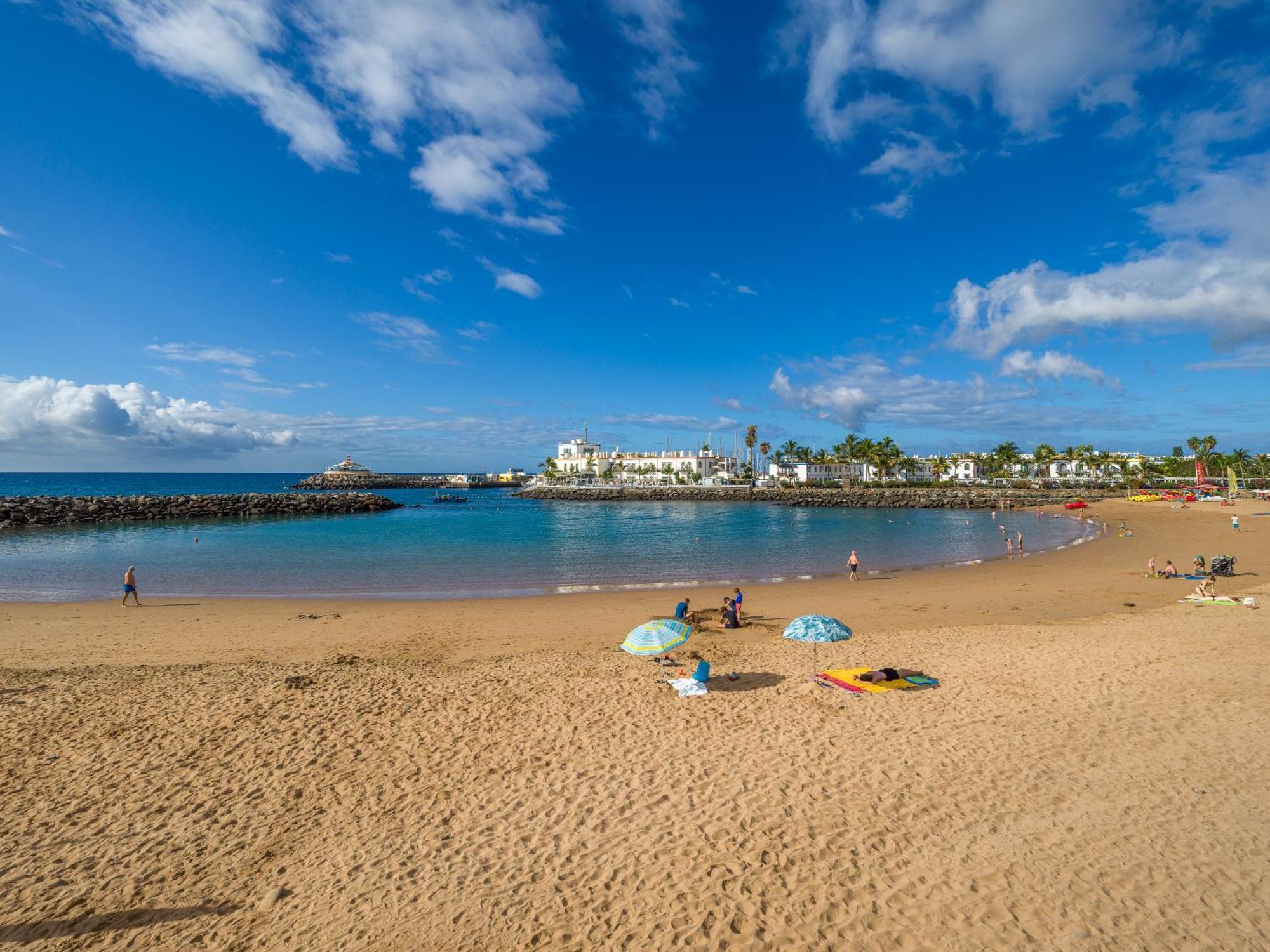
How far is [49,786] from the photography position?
8344 millimetres

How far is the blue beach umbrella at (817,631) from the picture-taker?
39.4 feet

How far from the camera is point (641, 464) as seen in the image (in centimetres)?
15275

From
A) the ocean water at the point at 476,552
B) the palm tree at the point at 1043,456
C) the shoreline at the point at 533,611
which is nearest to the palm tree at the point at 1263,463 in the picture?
the palm tree at the point at 1043,456

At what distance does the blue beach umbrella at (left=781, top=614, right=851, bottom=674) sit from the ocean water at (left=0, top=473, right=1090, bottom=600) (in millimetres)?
14702

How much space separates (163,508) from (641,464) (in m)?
101

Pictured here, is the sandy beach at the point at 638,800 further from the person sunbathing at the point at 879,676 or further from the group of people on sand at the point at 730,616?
the group of people on sand at the point at 730,616

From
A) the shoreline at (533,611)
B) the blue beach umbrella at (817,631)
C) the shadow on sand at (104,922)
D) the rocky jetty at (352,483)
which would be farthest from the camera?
the rocky jetty at (352,483)

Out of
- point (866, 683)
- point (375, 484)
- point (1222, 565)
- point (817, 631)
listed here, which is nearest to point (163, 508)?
point (375, 484)

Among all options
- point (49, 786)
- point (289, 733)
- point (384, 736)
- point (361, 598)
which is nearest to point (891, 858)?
point (384, 736)

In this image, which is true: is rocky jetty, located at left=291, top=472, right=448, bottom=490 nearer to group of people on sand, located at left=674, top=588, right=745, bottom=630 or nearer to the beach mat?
group of people on sand, located at left=674, top=588, right=745, bottom=630

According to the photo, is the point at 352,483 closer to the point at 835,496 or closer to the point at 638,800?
the point at 835,496

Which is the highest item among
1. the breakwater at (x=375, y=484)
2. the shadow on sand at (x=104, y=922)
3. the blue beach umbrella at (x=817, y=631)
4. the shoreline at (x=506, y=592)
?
the breakwater at (x=375, y=484)

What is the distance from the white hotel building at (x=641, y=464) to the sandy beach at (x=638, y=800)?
422 ft

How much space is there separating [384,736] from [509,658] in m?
5.03
